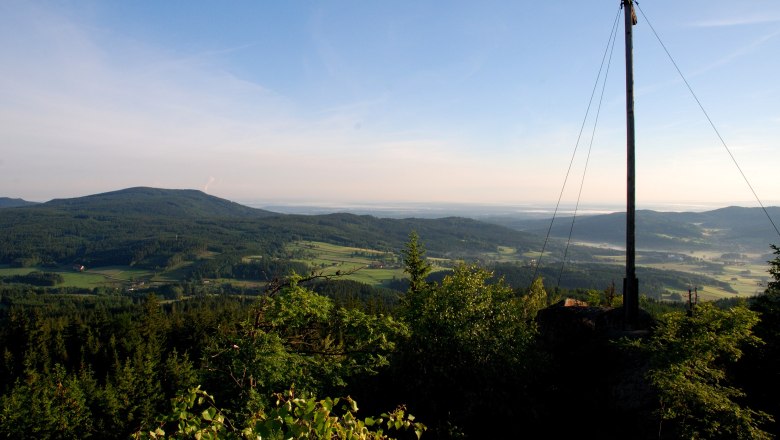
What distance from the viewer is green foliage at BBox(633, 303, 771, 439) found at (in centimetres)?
830

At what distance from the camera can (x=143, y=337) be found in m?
52.9

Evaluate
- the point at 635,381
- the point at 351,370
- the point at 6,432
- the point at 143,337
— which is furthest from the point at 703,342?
the point at 143,337

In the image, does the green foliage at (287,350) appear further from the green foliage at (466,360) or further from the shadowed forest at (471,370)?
the green foliage at (466,360)

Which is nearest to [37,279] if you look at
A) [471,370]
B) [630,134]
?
[471,370]

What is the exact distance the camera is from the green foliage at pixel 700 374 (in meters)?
8.30

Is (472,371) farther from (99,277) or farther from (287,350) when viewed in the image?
(99,277)

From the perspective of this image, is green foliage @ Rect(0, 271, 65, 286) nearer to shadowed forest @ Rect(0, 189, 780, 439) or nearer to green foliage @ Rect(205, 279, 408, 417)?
shadowed forest @ Rect(0, 189, 780, 439)

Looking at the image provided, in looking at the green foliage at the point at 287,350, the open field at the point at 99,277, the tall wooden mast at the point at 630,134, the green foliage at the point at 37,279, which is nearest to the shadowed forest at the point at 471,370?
the green foliage at the point at 287,350

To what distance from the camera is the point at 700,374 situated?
945 centimetres

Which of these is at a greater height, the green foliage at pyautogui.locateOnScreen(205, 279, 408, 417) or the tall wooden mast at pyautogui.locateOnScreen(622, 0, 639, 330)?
the tall wooden mast at pyautogui.locateOnScreen(622, 0, 639, 330)

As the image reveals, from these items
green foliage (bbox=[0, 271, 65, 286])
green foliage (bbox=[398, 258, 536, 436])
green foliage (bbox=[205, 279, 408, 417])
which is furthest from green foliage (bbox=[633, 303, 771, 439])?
green foliage (bbox=[0, 271, 65, 286])

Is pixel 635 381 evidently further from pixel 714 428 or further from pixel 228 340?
pixel 228 340

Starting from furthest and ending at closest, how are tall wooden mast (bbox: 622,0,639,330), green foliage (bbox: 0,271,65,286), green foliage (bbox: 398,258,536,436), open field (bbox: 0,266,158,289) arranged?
green foliage (bbox: 0,271,65,286)
open field (bbox: 0,266,158,289)
tall wooden mast (bbox: 622,0,639,330)
green foliage (bbox: 398,258,536,436)

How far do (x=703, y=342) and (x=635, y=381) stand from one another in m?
3.57
